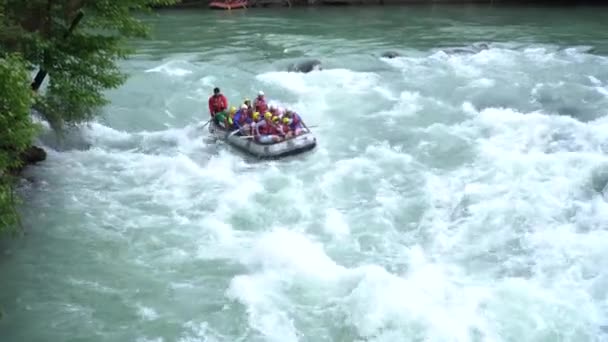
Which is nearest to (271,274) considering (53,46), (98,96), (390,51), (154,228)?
(154,228)

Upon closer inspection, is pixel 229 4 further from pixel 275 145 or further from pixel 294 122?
pixel 275 145

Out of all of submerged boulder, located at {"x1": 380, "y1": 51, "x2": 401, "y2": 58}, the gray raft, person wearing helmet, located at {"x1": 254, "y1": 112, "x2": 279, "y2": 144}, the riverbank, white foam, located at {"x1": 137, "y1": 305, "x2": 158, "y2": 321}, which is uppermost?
the riverbank

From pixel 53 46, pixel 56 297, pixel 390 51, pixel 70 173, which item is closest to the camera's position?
pixel 56 297

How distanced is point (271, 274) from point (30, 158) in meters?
7.43

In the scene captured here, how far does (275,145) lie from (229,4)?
74.6 feet

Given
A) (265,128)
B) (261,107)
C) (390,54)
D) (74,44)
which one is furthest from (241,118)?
(390,54)

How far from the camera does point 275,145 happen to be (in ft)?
54.3

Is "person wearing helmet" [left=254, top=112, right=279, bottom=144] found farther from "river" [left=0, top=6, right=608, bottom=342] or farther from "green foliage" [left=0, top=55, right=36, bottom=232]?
"green foliage" [left=0, top=55, right=36, bottom=232]

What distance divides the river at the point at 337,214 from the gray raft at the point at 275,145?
24cm

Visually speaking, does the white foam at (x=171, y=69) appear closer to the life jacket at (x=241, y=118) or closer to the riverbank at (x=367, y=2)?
the life jacket at (x=241, y=118)

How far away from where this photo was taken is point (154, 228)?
13469 mm

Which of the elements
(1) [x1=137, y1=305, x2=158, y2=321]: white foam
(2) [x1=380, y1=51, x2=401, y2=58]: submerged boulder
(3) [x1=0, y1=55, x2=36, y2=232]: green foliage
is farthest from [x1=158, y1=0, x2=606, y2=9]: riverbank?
(3) [x1=0, y1=55, x2=36, y2=232]: green foliage

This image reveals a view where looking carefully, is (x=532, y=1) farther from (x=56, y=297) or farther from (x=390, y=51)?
(x=56, y=297)

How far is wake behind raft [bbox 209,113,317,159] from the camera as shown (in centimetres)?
1656
